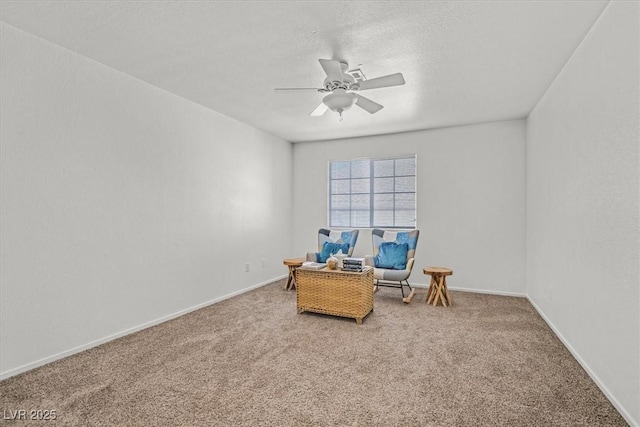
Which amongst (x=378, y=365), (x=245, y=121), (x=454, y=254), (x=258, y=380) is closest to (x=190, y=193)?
(x=245, y=121)

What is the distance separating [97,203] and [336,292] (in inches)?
97.6

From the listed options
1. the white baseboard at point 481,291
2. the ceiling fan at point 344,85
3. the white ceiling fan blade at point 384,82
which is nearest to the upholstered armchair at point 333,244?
the white baseboard at point 481,291

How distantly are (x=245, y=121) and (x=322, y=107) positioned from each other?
199cm

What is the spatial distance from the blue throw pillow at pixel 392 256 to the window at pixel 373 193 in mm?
940

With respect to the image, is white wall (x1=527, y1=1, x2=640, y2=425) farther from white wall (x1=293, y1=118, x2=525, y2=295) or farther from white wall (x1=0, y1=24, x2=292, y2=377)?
white wall (x1=0, y1=24, x2=292, y2=377)

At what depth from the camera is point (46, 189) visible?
98.8 inches

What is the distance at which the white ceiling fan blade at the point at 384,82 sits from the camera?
241 centimetres

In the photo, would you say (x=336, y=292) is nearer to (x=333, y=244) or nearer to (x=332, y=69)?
(x=333, y=244)

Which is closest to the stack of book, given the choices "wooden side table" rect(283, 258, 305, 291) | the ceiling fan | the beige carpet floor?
the beige carpet floor

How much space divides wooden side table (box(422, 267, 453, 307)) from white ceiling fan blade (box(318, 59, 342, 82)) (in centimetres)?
267

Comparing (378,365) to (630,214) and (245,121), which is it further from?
(245,121)

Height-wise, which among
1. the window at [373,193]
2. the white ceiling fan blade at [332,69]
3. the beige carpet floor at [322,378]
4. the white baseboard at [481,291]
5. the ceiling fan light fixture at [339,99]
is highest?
the white ceiling fan blade at [332,69]

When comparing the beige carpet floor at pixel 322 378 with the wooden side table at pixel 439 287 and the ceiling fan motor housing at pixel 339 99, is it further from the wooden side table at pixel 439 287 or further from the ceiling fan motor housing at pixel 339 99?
the ceiling fan motor housing at pixel 339 99

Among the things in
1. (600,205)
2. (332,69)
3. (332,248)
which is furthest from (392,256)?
(332,69)
